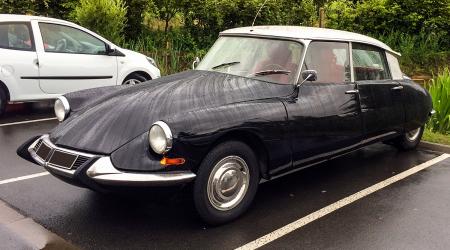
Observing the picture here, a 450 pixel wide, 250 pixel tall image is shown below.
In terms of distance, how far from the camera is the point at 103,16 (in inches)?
410

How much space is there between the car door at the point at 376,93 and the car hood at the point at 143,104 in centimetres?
113

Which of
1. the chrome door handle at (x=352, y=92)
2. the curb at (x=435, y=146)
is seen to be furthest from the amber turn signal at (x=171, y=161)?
the curb at (x=435, y=146)

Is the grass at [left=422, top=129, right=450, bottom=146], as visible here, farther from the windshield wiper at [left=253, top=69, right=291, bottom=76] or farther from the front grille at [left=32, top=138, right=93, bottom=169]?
the front grille at [left=32, top=138, right=93, bottom=169]

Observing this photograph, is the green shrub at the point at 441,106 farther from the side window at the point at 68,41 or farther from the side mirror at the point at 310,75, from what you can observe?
the side window at the point at 68,41

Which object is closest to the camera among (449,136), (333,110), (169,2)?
(333,110)

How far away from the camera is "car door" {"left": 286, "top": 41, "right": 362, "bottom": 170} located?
14.7 ft

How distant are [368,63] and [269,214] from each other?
2.29 m

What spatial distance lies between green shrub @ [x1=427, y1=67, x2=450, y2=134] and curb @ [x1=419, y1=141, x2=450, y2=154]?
0.81m

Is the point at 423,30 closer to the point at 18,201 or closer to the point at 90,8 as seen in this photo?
the point at 90,8

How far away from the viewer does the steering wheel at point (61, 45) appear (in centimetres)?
809

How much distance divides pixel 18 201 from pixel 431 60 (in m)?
10.3

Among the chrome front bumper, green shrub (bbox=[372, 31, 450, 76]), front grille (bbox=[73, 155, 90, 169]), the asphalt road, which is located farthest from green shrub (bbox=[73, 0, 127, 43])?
front grille (bbox=[73, 155, 90, 169])

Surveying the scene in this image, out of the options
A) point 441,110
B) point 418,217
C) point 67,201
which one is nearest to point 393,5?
point 441,110

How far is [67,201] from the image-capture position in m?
4.47
